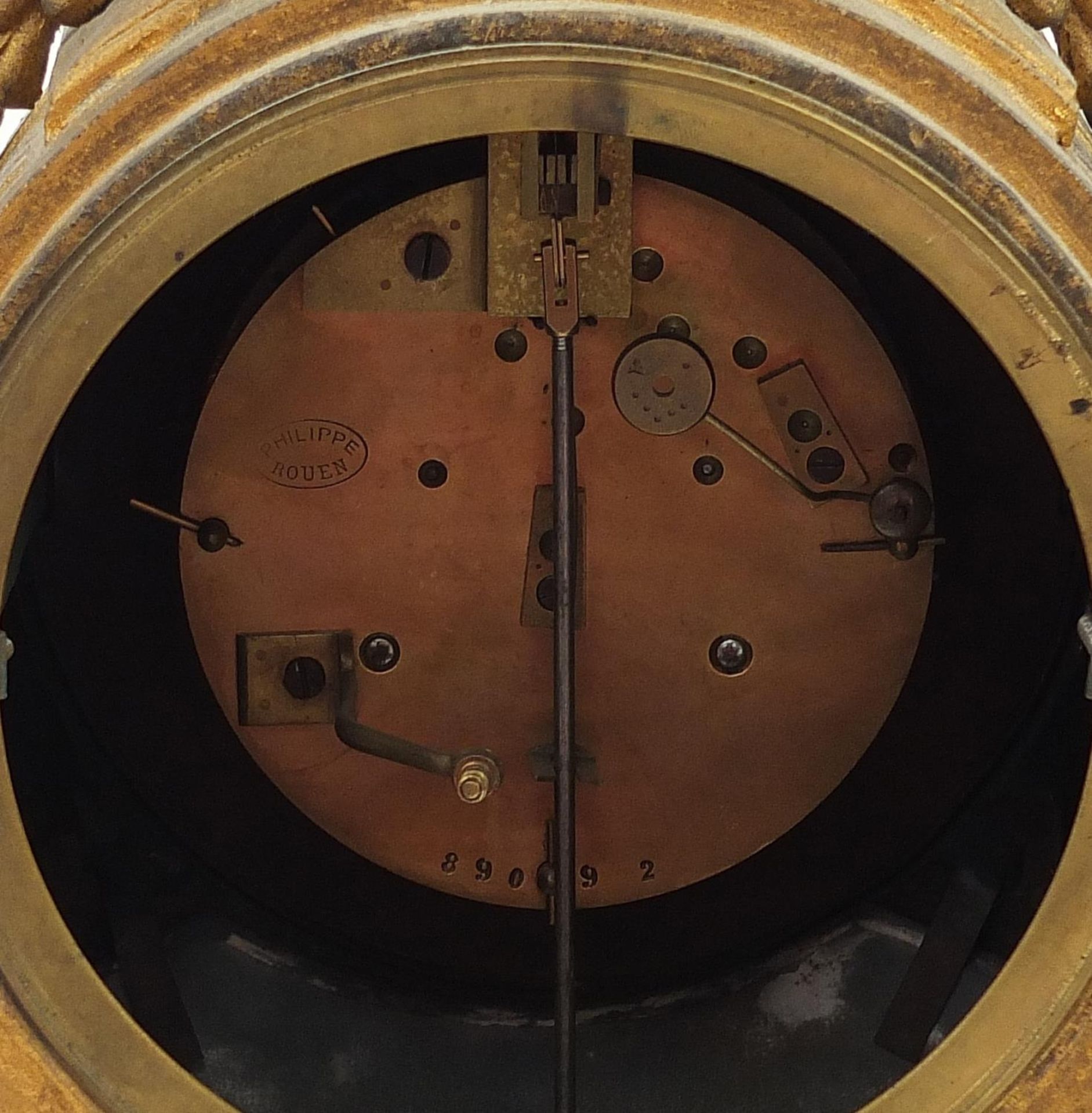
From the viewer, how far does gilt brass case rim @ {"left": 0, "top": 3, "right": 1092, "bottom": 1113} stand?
95 centimetres

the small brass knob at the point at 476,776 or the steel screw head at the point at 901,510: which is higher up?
the steel screw head at the point at 901,510

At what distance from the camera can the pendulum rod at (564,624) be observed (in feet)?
4.11

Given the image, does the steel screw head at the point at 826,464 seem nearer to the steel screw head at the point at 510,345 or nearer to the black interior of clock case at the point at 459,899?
the black interior of clock case at the point at 459,899

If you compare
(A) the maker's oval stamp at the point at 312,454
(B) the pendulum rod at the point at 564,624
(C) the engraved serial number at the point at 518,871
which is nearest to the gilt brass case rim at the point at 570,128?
(B) the pendulum rod at the point at 564,624

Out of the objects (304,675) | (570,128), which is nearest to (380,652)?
(304,675)

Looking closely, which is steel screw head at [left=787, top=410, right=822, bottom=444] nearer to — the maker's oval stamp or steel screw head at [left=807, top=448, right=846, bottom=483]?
steel screw head at [left=807, top=448, right=846, bottom=483]

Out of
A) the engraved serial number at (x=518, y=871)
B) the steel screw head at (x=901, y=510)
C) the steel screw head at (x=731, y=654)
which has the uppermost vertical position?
the steel screw head at (x=901, y=510)

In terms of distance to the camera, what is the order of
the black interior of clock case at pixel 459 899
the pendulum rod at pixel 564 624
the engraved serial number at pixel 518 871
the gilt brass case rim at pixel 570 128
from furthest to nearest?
the engraved serial number at pixel 518 871
the black interior of clock case at pixel 459 899
the pendulum rod at pixel 564 624
the gilt brass case rim at pixel 570 128

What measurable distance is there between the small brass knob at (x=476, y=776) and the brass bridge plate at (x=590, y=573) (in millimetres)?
149

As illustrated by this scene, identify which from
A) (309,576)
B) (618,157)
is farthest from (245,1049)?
(618,157)

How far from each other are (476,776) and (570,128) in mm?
550

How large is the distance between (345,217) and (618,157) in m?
0.24

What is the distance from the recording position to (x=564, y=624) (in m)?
1.28

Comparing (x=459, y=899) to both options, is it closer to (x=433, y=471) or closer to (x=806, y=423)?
(x=433, y=471)
